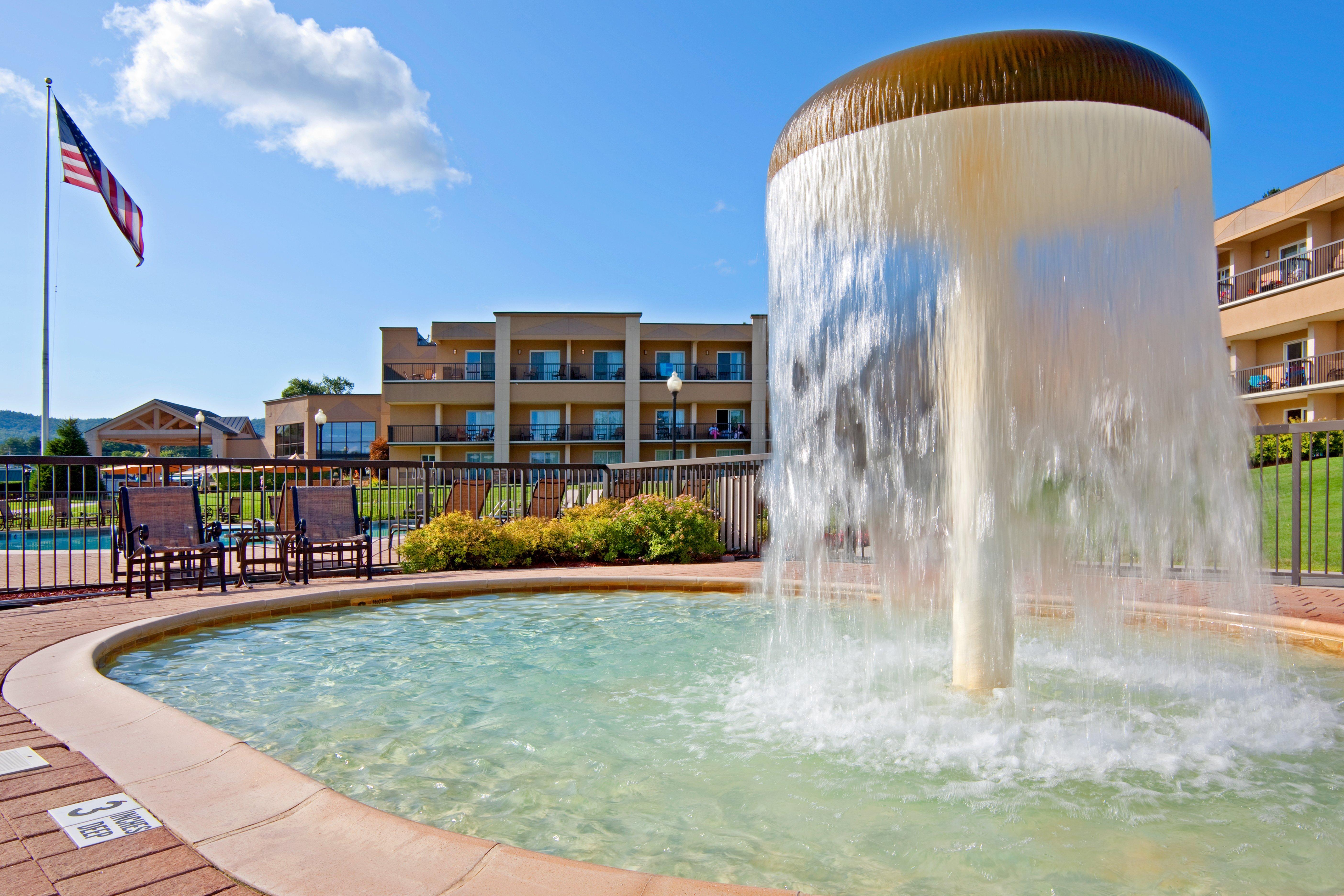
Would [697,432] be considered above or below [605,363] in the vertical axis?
below

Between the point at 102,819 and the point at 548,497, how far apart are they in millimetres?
11214

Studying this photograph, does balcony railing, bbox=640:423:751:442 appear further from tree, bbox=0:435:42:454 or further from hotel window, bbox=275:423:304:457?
tree, bbox=0:435:42:454

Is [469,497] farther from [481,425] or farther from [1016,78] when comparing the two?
[481,425]

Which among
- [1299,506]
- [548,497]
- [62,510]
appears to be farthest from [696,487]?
[62,510]

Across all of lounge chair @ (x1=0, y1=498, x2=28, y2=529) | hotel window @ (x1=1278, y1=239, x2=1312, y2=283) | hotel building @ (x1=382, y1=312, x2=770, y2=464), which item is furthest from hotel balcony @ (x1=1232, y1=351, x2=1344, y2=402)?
lounge chair @ (x1=0, y1=498, x2=28, y2=529)

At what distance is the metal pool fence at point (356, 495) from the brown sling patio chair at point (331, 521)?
268 millimetres

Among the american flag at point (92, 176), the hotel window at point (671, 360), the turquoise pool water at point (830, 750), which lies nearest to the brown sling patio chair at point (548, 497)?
the turquoise pool water at point (830, 750)

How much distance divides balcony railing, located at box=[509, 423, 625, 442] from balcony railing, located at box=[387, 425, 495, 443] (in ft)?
5.37

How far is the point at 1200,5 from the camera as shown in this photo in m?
6.62

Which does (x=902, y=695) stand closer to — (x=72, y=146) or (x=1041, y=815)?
(x=1041, y=815)

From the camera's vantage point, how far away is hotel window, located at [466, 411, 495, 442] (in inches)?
1678

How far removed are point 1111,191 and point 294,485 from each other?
906cm

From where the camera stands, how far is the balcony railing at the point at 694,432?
42.4m

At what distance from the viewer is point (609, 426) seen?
4300 cm
